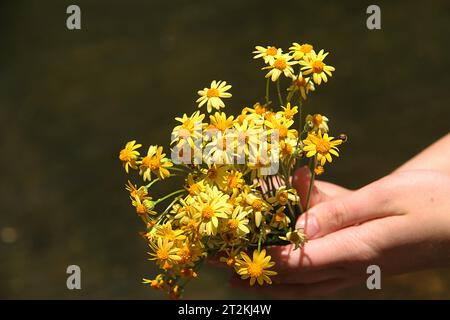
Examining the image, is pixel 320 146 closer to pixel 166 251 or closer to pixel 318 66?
pixel 318 66

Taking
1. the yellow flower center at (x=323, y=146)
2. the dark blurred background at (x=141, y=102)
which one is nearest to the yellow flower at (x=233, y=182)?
the yellow flower center at (x=323, y=146)

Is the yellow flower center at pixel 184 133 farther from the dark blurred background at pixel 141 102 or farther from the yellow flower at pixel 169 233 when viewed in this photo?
the dark blurred background at pixel 141 102

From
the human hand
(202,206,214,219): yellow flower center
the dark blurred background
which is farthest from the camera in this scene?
the dark blurred background

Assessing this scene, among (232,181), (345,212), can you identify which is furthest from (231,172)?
(345,212)

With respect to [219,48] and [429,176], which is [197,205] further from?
[219,48]

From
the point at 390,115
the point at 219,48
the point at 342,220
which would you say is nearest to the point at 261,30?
the point at 219,48

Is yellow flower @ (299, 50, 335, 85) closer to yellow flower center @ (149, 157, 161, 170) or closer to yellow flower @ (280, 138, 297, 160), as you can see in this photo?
yellow flower @ (280, 138, 297, 160)

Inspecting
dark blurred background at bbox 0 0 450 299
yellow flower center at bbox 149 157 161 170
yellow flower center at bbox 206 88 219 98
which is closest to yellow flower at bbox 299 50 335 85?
yellow flower center at bbox 206 88 219 98
